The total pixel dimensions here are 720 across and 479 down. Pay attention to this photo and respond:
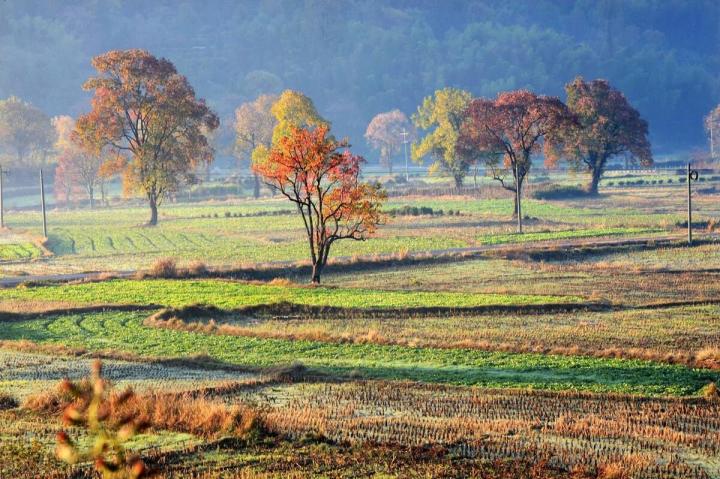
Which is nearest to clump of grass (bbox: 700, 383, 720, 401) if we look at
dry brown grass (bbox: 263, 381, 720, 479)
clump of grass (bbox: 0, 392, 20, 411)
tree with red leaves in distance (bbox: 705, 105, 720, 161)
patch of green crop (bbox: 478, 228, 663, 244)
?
dry brown grass (bbox: 263, 381, 720, 479)

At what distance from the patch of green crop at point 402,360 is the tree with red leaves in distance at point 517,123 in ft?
152

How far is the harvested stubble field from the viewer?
1720cm

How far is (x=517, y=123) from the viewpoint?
8219 cm

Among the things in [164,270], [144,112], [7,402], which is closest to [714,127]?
[144,112]

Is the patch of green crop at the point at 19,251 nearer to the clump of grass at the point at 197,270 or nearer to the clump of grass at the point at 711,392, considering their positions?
the clump of grass at the point at 197,270

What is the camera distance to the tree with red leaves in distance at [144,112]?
81.9 metres

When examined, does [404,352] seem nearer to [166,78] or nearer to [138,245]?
[138,245]

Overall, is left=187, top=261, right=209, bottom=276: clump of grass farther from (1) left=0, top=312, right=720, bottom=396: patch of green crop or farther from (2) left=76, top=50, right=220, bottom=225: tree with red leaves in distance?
(2) left=76, top=50, right=220, bottom=225: tree with red leaves in distance

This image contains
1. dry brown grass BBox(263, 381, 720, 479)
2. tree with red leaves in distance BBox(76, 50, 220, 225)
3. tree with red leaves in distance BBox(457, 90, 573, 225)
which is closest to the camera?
dry brown grass BBox(263, 381, 720, 479)

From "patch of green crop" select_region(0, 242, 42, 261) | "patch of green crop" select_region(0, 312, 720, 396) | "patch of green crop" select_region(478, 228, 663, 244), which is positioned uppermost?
"patch of green crop" select_region(478, 228, 663, 244)

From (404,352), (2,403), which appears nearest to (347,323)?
(404,352)

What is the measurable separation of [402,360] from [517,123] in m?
56.4

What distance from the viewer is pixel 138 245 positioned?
7088 centimetres

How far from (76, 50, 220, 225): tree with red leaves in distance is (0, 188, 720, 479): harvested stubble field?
21.7 m
